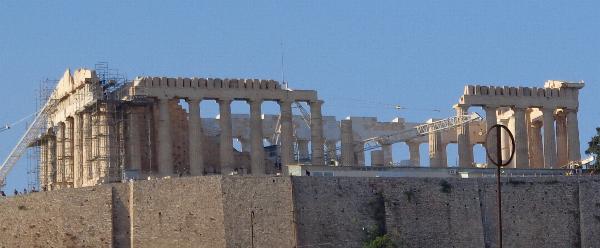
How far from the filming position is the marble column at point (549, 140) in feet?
368

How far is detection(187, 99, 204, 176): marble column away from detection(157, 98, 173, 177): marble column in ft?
3.57

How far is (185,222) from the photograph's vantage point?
3529 inches

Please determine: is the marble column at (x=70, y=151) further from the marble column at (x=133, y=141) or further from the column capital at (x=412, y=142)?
the column capital at (x=412, y=142)

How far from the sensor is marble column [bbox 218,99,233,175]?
107500 millimetres

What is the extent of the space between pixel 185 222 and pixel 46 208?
6.63 meters

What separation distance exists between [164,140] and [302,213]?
17098 mm

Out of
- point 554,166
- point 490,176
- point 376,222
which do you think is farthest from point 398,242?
point 554,166

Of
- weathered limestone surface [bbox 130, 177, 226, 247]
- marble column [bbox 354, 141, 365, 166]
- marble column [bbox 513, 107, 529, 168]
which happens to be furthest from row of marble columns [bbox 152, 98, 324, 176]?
weathered limestone surface [bbox 130, 177, 226, 247]

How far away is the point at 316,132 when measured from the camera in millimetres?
109750

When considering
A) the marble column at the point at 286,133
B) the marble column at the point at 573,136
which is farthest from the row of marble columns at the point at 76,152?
→ the marble column at the point at 573,136

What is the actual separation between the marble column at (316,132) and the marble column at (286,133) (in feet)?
3.84

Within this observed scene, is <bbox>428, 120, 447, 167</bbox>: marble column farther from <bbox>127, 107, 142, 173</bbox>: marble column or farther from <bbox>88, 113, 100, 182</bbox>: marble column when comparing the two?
<bbox>88, 113, 100, 182</bbox>: marble column

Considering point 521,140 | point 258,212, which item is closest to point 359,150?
point 521,140

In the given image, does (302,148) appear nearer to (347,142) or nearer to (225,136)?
(347,142)
